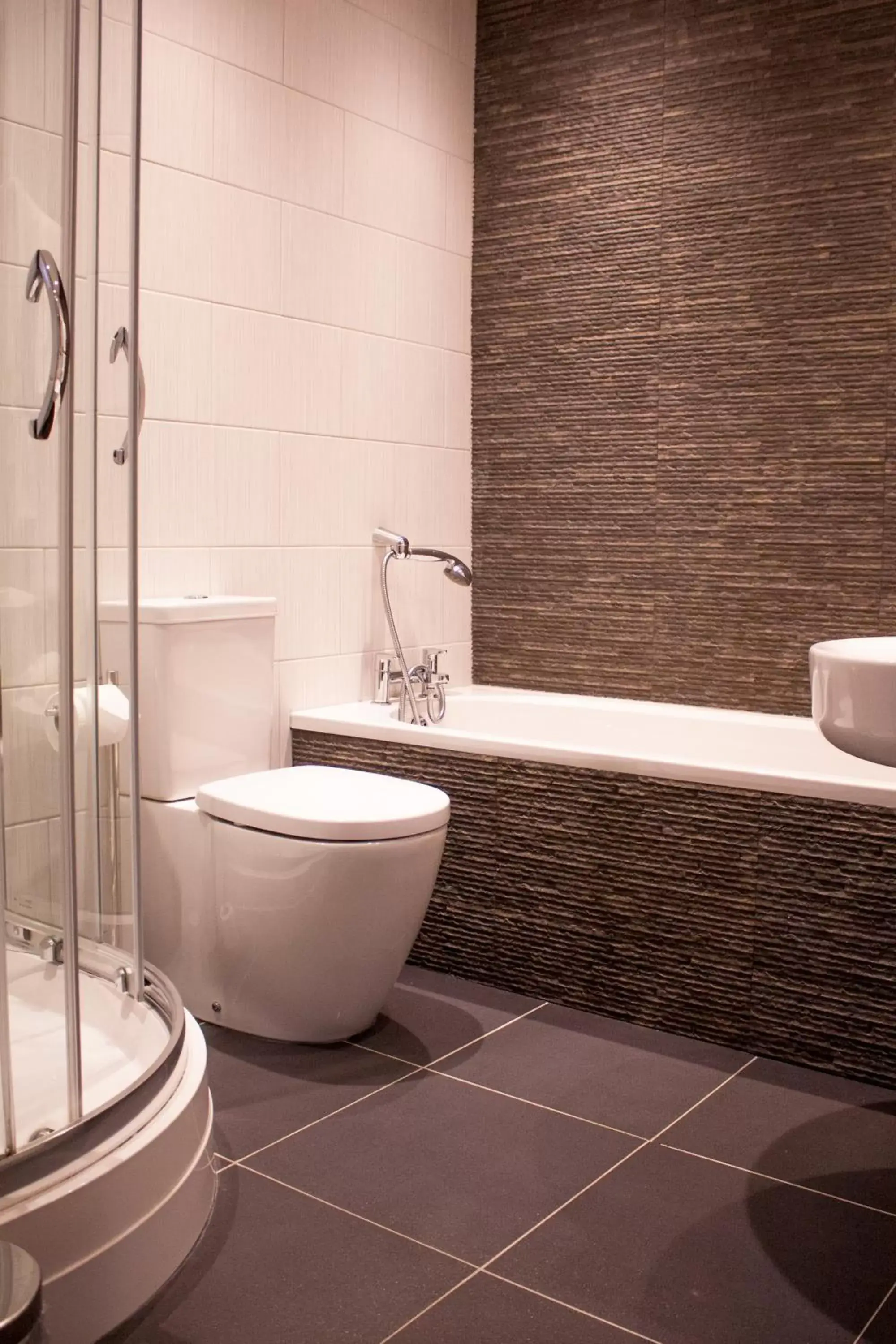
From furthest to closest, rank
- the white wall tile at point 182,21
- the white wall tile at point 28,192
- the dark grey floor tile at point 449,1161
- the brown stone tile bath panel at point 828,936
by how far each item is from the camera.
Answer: the white wall tile at point 182,21, the brown stone tile bath panel at point 828,936, the dark grey floor tile at point 449,1161, the white wall tile at point 28,192

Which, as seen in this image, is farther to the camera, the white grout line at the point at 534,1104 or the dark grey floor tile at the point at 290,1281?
the white grout line at the point at 534,1104

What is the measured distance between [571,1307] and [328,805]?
3.33 feet

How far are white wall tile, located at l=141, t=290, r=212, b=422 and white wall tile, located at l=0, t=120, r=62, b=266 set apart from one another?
1228 mm

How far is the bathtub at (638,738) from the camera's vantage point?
8.04ft

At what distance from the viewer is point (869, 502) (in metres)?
3.11

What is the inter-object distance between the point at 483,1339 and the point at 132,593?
3.49 ft

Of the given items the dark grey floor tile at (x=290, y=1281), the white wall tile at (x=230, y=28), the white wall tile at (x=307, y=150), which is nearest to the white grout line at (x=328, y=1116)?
the dark grey floor tile at (x=290, y=1281)

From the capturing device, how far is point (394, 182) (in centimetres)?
342

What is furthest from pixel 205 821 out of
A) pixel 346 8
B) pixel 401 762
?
pixel 346 8

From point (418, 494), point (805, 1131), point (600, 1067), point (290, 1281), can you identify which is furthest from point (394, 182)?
point (290, 1281)

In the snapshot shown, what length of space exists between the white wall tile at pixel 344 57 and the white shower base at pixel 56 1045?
2274 mm

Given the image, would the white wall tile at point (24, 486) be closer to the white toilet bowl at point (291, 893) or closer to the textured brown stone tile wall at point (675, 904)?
the white toilet bowl at point (291, 893)

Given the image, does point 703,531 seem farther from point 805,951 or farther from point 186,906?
point 186,906

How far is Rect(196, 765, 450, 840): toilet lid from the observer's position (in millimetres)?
2330
